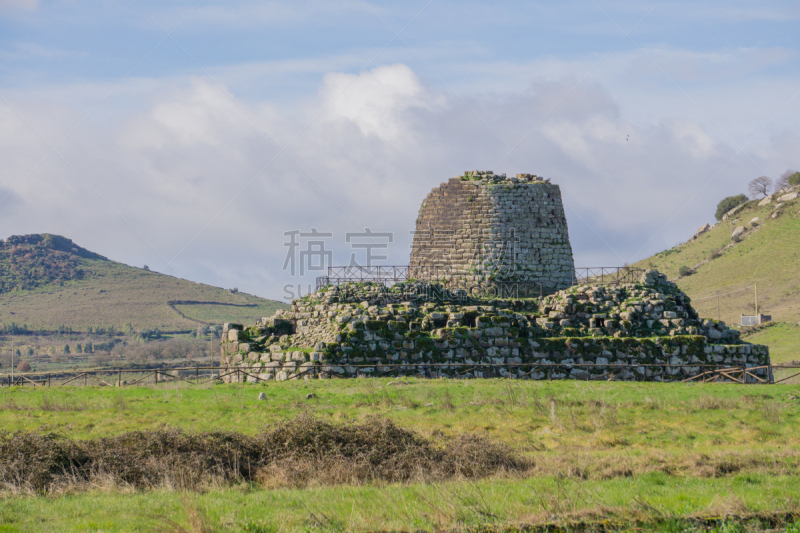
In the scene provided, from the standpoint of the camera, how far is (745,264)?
222 ft

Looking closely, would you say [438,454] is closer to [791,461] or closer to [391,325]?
[791,461]

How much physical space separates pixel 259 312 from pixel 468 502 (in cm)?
11760

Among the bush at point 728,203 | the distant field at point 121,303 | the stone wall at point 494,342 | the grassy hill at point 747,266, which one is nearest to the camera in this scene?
the stone wall at point 494,342

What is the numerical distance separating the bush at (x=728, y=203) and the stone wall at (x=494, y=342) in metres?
73.3

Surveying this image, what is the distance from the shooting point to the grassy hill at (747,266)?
55.3 meters

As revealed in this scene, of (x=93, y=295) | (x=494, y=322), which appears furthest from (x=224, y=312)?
(x=494, y=322)

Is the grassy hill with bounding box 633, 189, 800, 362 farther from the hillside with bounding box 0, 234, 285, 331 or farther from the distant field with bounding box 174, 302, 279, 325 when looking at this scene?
the hillside with bounding box 0, 234, 285, 331

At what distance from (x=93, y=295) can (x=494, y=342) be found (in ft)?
365

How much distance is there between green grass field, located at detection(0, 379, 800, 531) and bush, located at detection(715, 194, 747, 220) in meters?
78.8

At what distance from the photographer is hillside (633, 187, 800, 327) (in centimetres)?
5728

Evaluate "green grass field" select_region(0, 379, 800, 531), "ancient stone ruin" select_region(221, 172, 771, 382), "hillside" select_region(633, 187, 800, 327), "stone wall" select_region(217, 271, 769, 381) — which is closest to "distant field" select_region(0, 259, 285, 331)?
"hillside" select_region(633, 187, 800, 327)

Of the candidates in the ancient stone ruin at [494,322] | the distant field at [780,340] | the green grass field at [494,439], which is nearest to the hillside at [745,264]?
the distant field at [780,340]

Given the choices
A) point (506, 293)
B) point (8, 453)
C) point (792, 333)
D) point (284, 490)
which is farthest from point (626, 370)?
point (792, 333)

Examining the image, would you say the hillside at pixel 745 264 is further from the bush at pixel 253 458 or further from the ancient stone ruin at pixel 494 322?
the bush at pixel 253 458
